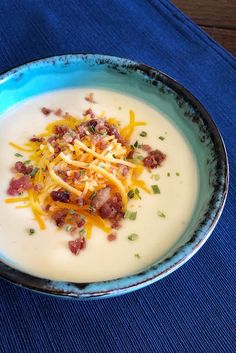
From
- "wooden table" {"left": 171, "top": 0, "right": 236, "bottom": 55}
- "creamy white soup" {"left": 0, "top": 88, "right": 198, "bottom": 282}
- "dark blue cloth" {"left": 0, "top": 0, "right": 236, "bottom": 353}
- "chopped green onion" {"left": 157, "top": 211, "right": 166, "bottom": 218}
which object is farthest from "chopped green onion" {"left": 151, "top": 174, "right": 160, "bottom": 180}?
"wooden table" {"left": 171, "top": 0, "right": 236, "bottom": 55}

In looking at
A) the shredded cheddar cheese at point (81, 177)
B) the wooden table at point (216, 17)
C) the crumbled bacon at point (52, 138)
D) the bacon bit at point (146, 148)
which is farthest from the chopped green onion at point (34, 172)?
the wooden table at point (216, 17)

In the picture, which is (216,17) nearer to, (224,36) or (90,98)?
(224,36)

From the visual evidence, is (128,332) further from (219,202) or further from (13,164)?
(13,164)

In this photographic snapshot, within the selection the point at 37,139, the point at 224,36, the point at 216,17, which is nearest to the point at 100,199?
the point at 37,139

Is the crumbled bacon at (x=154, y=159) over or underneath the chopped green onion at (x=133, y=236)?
over

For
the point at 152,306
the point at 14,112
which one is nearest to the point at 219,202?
the point at 152,306

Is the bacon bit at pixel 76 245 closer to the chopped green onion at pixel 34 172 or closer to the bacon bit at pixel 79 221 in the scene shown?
the bacon bit at pixel 79 221
